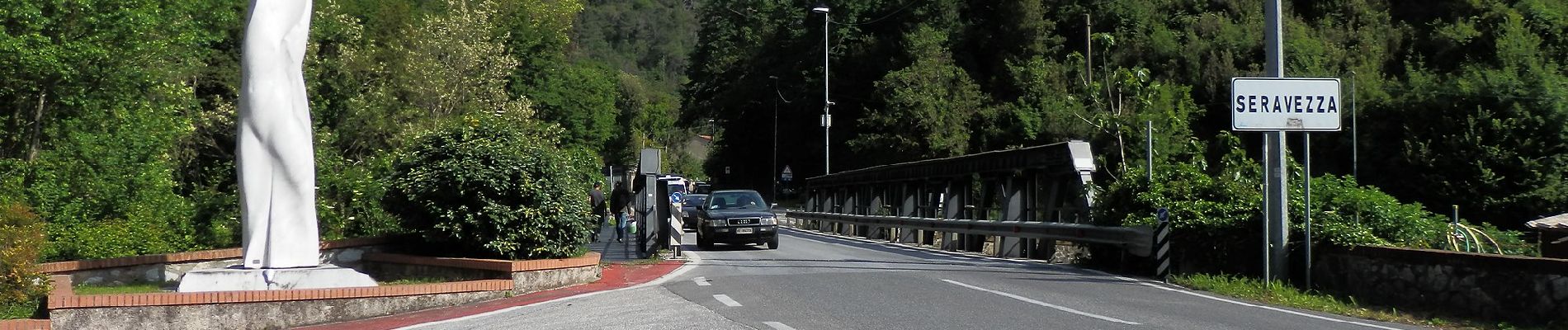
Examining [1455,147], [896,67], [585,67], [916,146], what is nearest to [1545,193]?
[1455,147]

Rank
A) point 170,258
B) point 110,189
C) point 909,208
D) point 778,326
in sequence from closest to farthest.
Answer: point 778,326, point 170,258, point 110,189, point 909,208

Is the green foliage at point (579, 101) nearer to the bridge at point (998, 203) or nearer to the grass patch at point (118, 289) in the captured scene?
the bridge at point (998, 203)

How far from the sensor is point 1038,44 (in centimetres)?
5659

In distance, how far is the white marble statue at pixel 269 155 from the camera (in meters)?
A: 13.4

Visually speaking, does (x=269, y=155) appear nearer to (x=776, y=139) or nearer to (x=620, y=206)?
(x=620, y=206)

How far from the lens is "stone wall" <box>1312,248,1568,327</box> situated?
38.3ft


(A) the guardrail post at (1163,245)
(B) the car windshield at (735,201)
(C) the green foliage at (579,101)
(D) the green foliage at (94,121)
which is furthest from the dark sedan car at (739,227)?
(C) the green foliage at (579,101)

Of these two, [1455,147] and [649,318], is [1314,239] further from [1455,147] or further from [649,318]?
[1455,147]

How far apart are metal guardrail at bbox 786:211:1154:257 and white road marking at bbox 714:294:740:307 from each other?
265 inches

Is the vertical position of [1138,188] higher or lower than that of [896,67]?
lower

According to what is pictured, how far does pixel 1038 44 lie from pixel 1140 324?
154 feet

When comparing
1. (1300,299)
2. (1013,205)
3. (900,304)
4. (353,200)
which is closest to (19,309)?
(353,200)

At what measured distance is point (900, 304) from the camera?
1245 cm

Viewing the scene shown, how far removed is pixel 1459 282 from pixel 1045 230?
358 inches
